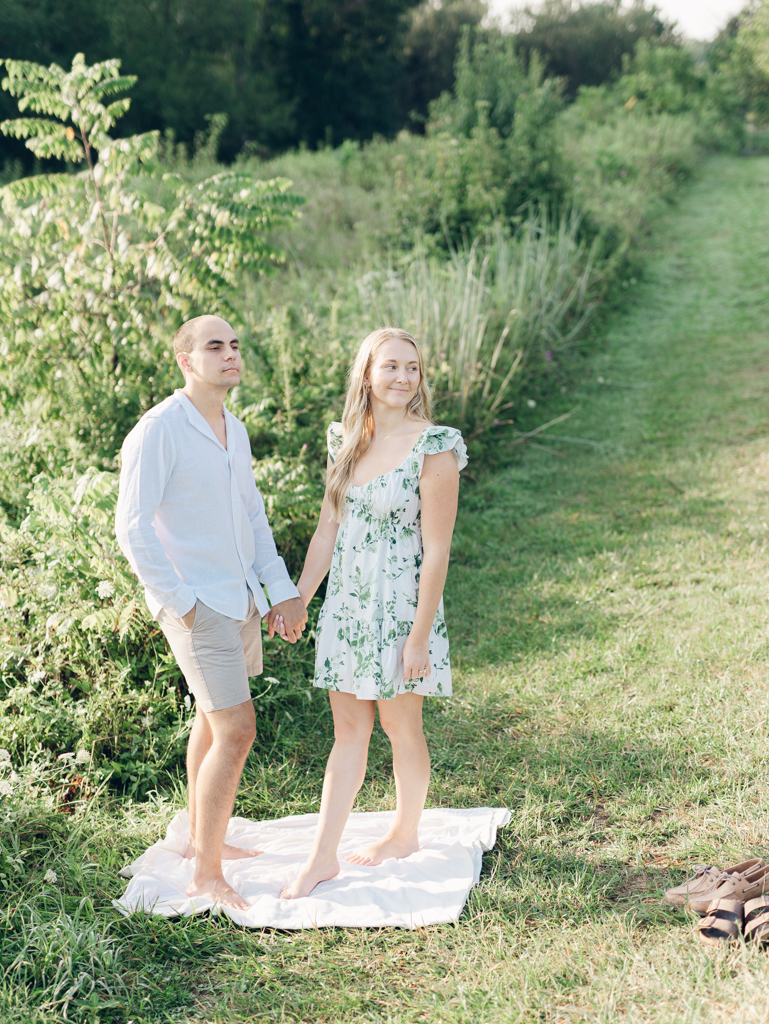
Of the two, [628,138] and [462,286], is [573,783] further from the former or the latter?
[628,138]

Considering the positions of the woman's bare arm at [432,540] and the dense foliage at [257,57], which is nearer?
the woman's bare arm at [432,540]

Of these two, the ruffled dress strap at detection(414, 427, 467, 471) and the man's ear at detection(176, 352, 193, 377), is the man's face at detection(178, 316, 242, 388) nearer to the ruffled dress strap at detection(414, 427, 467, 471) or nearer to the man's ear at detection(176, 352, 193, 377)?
the man's ear at detection(176, 352, 193, 377)

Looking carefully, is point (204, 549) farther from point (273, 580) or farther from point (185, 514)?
point (273, 580)

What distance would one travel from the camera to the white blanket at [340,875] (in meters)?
2.78

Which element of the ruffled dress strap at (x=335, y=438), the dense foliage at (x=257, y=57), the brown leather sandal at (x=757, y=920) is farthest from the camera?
the dense foliage at (x=257, y=57)

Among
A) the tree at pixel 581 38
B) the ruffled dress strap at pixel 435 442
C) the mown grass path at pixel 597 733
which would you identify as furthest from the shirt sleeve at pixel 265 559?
the tree at pixel 581 38

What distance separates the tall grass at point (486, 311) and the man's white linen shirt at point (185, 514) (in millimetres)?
3740

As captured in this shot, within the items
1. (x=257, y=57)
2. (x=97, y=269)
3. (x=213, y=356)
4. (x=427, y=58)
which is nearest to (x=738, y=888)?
(x=213, y=356)

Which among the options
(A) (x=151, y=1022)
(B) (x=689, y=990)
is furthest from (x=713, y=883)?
(A) (x=151, y=1022)

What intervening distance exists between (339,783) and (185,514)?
1.13 m

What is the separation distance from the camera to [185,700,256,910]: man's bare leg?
2.74m

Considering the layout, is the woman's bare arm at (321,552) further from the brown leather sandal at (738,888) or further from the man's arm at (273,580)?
the brown leather sandal at (738,888)

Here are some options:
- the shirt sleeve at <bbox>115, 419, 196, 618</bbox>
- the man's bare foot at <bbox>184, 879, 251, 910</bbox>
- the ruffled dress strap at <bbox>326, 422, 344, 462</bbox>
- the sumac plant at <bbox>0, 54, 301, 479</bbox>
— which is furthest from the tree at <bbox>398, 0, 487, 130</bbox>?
the man's bare foot at <bbox>184, 879, 251, 910</bbox>

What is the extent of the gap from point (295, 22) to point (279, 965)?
24.8m
